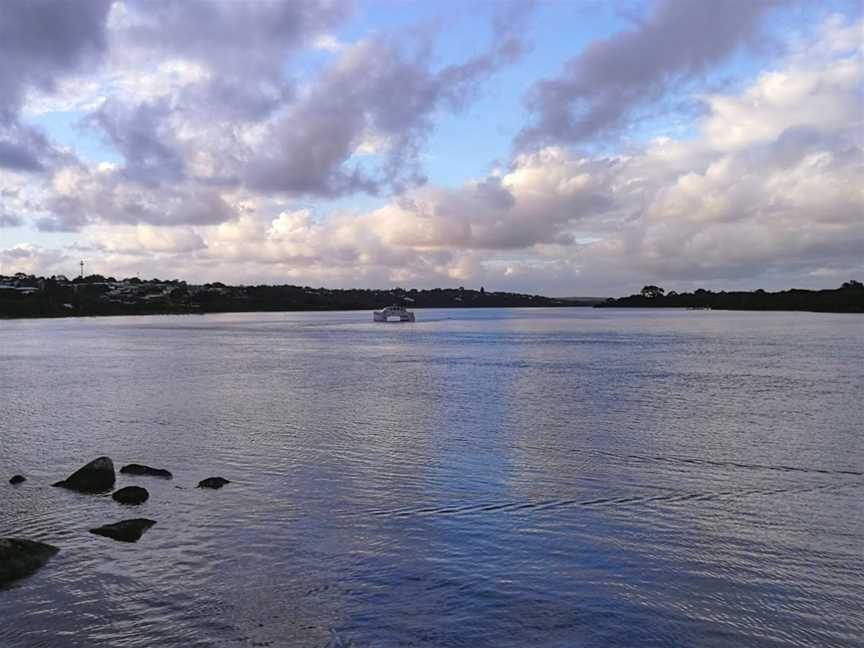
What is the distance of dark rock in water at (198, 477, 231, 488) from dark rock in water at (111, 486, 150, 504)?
145cm

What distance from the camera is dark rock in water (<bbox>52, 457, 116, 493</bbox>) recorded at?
18703mm

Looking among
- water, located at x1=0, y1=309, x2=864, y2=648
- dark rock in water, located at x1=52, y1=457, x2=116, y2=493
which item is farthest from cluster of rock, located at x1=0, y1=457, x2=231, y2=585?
water, located at x1=0, y1=309, x2=864, y2=648

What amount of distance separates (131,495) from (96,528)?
7.76 ft

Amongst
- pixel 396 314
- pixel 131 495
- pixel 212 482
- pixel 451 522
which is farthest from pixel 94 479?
pixel 396 314

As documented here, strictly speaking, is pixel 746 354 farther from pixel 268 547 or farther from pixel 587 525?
pixel 268 547

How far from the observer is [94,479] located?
18.8m

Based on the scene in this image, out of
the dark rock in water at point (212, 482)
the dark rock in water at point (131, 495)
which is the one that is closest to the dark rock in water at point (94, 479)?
the dark rock in water at point (131, 495)

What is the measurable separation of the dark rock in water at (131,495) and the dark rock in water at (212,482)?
1448 mm

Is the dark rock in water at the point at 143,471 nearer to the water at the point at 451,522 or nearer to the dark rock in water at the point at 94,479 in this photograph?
the water at the point at 451,522

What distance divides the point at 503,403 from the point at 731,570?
23.0 meters

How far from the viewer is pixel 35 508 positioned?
1712 cm

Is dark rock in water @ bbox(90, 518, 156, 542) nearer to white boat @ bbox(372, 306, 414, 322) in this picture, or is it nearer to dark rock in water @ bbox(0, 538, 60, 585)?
dark rock in water @ bbox(0, 538, 60, 585)

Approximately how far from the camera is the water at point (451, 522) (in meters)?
11.1

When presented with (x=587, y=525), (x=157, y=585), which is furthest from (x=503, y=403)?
(x=157, y=585)
